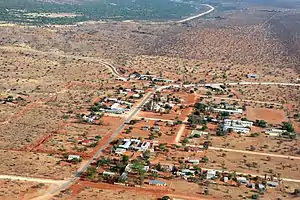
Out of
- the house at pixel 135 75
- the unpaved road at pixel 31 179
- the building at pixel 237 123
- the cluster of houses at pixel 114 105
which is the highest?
the house at pixel 135 75

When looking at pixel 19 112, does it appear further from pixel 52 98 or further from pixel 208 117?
pixel 208 117

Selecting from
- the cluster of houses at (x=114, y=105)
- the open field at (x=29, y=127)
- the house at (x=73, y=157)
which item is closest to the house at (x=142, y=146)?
the house at (x=73, y=157)

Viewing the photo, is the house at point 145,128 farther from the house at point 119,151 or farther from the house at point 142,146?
the house at point 119,151

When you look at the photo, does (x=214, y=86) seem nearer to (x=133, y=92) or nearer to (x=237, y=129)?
(x=133, y=92)

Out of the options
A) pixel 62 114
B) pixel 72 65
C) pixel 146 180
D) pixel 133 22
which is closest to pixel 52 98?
pixel 62 114

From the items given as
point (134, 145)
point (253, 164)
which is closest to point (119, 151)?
point (134, 145)

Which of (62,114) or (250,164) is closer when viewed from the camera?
(250,164)
